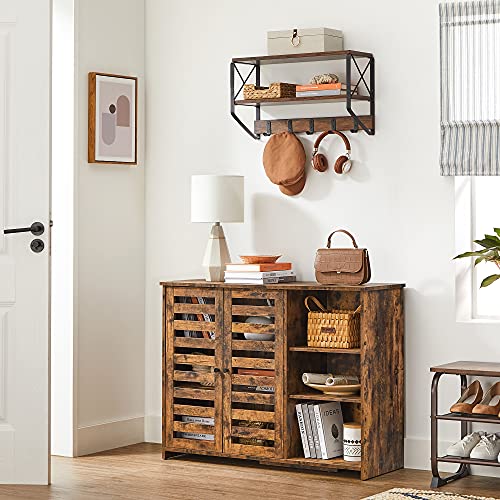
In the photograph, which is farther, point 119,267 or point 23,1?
point 119,267

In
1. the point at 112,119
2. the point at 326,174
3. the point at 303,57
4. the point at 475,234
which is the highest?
the point at 303,57

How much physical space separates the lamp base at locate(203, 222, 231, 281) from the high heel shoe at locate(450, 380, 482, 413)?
127cm

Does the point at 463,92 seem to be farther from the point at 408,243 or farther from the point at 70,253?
the point at 70,253

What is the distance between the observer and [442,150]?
16.0 ft

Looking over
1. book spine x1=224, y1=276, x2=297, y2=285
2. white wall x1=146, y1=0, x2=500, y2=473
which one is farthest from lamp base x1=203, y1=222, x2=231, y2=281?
white wall x1=146, y1=0, x2=500, y2=473

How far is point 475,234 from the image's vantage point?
196 inches

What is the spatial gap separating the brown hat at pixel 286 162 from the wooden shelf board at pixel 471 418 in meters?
1.35

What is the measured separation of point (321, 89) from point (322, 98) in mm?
42

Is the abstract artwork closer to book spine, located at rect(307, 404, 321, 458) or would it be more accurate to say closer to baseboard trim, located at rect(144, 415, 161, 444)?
baseboard trim, located at rect(144, 415, 161, 444)

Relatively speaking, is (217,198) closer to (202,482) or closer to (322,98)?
(322,98)

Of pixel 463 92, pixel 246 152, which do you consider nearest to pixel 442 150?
Result: pixel 463 92

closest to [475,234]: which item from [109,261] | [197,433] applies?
→ [197,433]

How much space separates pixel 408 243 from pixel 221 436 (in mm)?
1247

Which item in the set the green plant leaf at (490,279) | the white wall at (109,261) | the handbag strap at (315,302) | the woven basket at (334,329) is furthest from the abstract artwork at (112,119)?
the green plant leaf at (490,279)
